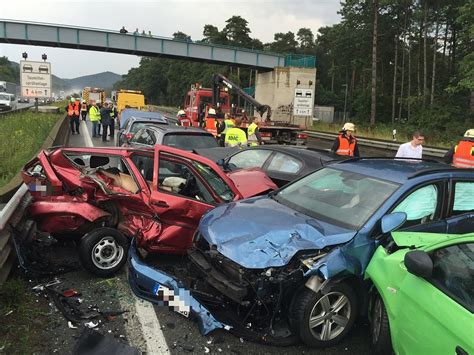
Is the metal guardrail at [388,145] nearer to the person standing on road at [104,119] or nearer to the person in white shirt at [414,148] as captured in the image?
the person in white shirt at [414,148]

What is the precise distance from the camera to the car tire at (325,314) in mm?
3613

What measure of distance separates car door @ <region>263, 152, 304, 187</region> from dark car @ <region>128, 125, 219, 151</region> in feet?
7.32

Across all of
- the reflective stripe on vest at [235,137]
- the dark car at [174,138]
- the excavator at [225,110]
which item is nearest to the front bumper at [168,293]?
the dark car at [174,138]

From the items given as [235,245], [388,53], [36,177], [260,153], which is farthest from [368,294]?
[388,53]

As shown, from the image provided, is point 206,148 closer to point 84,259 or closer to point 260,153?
point 260,153

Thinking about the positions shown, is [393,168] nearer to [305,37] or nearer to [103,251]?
[103,251]

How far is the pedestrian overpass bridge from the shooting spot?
3953 cm

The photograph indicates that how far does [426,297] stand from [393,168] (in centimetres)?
212

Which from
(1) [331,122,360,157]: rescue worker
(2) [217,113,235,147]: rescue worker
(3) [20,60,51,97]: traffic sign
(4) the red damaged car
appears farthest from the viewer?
(3) [20,60,51,97]: traffic sign

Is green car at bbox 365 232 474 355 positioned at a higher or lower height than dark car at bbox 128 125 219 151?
lower

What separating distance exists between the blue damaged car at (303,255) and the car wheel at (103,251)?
1.54 feet

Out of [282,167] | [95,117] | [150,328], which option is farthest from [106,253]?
[95,117]

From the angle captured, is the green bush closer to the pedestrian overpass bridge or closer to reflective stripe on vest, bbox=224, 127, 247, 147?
reflective stripe on vest, bbox=224, 127, 247, 147

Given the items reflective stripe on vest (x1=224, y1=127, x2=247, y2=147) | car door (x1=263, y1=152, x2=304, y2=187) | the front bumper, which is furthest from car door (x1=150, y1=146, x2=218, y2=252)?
reflective stripe on vest (x1=224, y1=127, x2=247, y2=147)
